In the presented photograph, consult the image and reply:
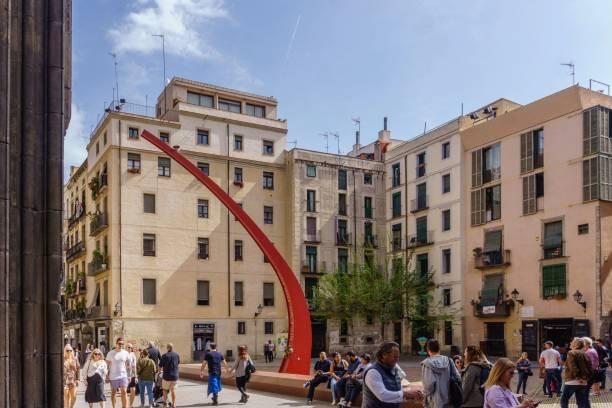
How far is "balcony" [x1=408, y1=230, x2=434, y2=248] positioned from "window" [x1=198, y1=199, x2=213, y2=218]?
13.8 meters

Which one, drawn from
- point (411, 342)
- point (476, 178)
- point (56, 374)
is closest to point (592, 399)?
point (56, 374)

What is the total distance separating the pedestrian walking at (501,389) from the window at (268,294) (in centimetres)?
4071

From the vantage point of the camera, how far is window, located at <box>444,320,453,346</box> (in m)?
42.9

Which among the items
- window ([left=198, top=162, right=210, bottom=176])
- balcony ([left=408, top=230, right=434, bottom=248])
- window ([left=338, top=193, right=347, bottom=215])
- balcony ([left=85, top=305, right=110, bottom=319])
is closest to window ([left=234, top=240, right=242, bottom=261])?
window ([left=198, top=162, right=210, bottom=176])

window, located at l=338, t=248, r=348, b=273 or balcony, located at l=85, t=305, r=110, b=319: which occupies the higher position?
window, located at l=338, t=248, r=348, b=273

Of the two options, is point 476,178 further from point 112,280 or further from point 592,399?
point 592,399

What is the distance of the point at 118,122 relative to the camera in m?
42.6

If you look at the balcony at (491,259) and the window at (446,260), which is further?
the window at (446,260)

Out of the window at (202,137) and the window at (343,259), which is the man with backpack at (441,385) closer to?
the window at (202,137)

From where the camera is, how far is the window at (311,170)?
48.2 metres

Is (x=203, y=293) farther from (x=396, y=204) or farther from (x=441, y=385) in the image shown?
(x=441, y=385)

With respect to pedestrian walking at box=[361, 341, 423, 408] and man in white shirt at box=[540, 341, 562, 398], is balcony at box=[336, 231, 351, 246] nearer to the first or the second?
man in white shirt at box=[540, 341, 562, 398]

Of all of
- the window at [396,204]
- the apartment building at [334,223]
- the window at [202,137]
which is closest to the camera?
the window at [202,137]

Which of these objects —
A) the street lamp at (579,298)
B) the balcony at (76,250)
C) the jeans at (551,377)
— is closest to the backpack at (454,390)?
the jeans at (551,377)
